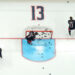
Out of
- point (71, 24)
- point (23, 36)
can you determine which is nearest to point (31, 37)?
point (23, 36)

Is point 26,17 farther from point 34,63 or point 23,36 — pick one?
point 34,63

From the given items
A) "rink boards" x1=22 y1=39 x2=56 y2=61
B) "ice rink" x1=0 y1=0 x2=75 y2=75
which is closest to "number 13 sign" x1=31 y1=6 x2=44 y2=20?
"ice rink" x1=0 y1=0 x2=75 y2=75

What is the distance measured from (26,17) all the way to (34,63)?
25cm

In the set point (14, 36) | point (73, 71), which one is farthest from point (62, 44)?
point (14, 36)

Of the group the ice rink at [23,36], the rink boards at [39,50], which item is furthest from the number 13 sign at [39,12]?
the rink boards at [39,50]

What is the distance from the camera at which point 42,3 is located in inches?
34.6

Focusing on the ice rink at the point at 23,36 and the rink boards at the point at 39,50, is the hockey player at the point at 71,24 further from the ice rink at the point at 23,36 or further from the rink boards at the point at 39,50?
the rink boards at the point at 39,50

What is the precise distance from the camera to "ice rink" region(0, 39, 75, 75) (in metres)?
0.85

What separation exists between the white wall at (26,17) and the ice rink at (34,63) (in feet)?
0.16

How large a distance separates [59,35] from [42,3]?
0.66ft

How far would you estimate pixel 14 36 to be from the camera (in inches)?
33.9

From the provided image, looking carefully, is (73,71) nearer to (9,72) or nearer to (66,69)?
(66,69)

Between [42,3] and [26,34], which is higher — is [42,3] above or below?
above

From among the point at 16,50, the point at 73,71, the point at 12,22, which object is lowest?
the point at 73,71
